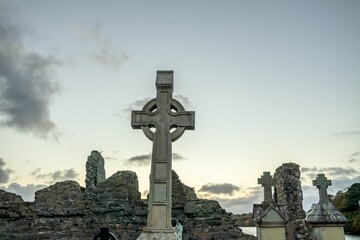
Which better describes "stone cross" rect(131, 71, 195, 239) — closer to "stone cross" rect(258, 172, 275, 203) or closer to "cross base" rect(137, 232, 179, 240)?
"cross base" rect(137, 232, 179, 240)

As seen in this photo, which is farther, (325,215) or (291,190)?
(291,190)

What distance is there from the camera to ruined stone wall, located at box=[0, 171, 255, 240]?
42.7 feet

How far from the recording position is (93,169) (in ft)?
55.8

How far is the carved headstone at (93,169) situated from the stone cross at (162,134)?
39.5ft

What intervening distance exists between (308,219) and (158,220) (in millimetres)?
2867

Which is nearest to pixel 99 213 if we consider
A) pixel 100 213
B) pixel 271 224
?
pixel 100 213

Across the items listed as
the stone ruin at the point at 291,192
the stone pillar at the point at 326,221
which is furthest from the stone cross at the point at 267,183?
the stone ruin at the point at 291,192

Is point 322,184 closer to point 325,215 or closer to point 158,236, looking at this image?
point 325,215

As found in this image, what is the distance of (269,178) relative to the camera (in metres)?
8.34

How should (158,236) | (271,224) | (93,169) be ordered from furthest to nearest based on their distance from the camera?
1. (93,169)
2. (271,224)
3. (158,236)

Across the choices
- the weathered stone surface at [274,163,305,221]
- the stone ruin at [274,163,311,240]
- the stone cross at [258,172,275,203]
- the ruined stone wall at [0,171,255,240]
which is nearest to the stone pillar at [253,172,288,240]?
the stone cross at [258,172,275,203]

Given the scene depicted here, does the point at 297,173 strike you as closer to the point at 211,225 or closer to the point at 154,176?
the point at 211,225

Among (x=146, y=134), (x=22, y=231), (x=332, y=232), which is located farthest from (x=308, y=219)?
(x=22, y=231)

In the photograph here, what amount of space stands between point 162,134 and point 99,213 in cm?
900
